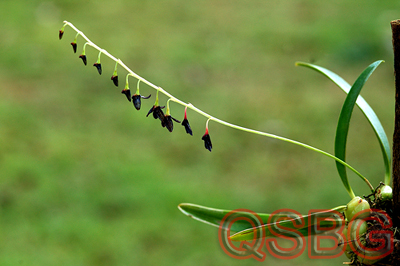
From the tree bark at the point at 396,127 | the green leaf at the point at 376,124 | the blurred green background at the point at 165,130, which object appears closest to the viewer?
the tree bark at the point at 396,127

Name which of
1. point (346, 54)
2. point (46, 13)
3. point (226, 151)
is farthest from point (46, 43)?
point (346, 54)

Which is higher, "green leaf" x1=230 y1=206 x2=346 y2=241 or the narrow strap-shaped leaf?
the narrow strap-shaped leaf

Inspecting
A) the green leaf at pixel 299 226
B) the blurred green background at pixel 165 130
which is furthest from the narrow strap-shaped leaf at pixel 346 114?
the blurred green background at pixel 165 130

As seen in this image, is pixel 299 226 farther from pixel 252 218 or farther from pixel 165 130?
pixel 165 130

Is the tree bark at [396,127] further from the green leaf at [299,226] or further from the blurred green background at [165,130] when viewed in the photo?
the blurred green background at [165,130]

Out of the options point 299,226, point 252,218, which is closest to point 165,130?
point 252,218

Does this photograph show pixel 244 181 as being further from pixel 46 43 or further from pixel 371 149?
pixel 46 43

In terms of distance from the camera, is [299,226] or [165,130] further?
[165,130]

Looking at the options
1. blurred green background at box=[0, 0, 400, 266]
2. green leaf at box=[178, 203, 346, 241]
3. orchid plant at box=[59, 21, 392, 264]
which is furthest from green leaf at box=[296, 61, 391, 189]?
blurred green background at box=[0, 0, 400, 266]

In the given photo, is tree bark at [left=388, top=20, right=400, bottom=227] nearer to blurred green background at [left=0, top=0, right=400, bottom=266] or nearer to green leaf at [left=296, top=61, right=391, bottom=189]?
green leaf at [left=296, top=61, right=391, bottom=189]
